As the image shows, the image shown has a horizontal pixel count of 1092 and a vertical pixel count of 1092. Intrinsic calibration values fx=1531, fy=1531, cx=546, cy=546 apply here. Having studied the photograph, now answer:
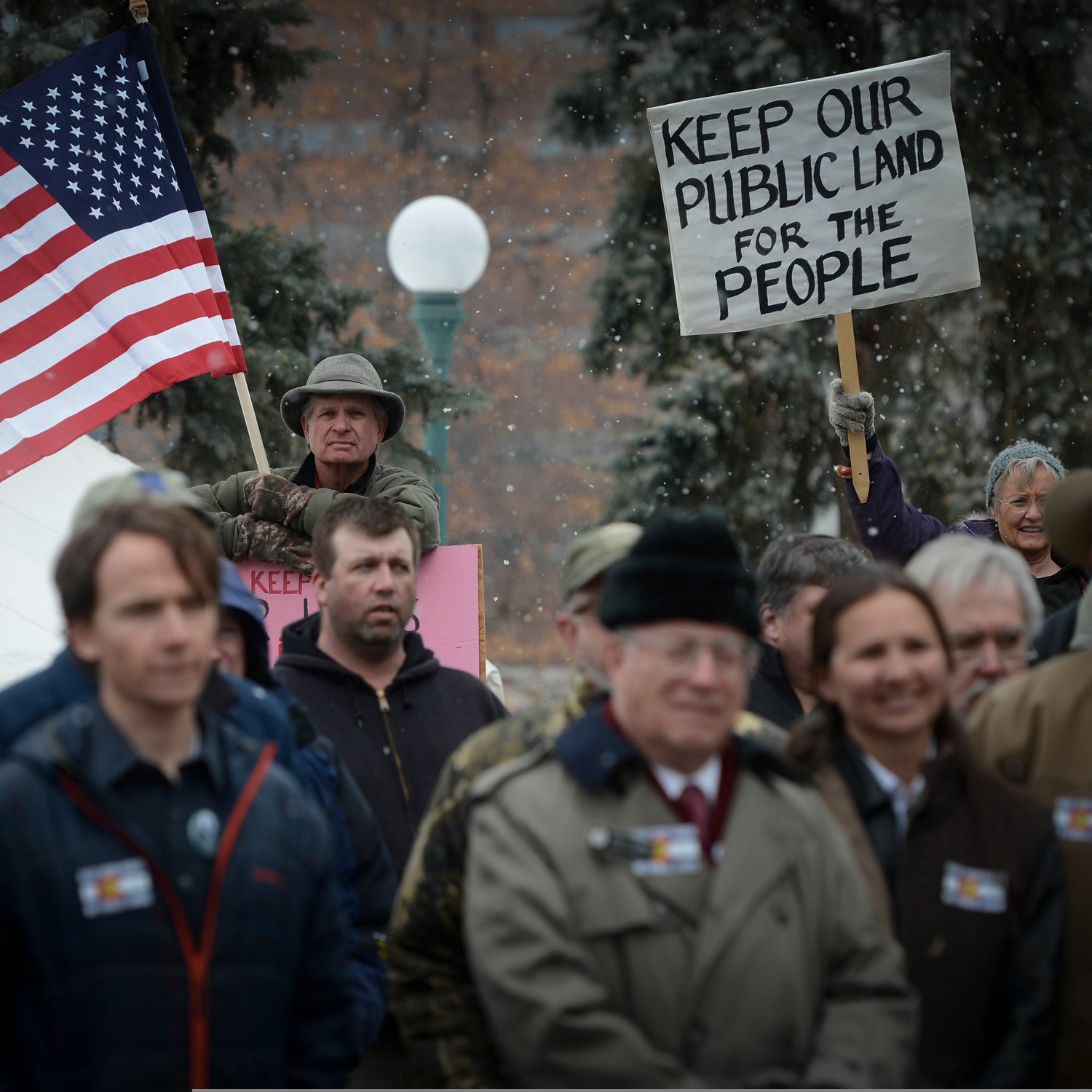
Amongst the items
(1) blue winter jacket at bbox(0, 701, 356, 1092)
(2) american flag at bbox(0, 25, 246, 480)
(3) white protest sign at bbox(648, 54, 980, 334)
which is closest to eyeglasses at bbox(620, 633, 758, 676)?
(1) blue winter jacket at bbox(0, 701, 356, 1092)

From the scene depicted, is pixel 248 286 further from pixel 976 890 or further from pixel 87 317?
pixel 976 890

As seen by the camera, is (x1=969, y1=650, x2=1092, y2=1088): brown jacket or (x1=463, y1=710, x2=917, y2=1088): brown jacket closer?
(x1=463, y1=710, x2=917, y2=1088): brown jacket

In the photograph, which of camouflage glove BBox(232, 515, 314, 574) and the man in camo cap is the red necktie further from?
camouflage glove BBox(232, 515, 314, 574)

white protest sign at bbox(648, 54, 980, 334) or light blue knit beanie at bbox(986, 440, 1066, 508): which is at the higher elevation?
white protest sign at bbox(648, 54, 980, 334)

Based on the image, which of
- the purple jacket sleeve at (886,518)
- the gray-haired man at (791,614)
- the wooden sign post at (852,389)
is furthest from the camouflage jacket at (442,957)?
the purple jacket sleeve at (886,518)

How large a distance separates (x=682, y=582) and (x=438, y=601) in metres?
3.09

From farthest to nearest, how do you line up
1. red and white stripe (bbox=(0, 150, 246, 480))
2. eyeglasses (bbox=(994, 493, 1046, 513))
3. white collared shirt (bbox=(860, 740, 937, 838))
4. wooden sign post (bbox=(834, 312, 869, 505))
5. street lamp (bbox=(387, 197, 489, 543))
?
street lamp (bbox=(387, 197, 489, 543))
red and white stripe (bbox=(0, 150, 246, 480))
eyeglasses (bbox=(994, 493, 1046, 513))
wooden sign post (bbox=(834, 312, 869, 505))
white collared shirt (bbox=(860, 740, 937, 838))

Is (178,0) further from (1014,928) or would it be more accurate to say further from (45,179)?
(1014,928)

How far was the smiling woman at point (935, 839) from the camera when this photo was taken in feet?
8.90

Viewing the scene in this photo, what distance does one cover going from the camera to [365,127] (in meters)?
18.8

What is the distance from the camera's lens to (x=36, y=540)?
7.74 meters

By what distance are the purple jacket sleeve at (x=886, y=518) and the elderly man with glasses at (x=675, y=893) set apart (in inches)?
125

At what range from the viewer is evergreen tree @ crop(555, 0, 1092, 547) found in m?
11.8

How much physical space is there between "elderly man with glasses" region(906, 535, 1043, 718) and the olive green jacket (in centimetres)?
244
